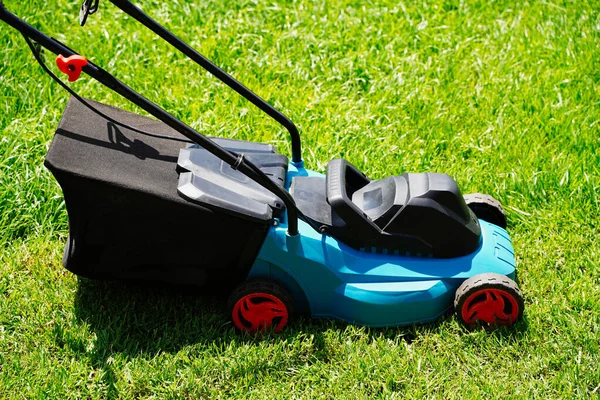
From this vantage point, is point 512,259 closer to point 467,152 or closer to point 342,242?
point 342,242

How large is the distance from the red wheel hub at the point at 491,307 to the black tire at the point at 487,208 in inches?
19.1

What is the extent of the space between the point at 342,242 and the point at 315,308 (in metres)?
0.25

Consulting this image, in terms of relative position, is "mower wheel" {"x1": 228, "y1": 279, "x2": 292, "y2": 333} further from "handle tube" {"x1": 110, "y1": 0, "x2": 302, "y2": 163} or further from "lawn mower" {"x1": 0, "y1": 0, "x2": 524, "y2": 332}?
"handle tube" {"x1": 110, "y1": 0, "x2": 302, "y2": 163}

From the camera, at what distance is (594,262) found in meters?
3.29

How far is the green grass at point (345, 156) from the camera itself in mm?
2822

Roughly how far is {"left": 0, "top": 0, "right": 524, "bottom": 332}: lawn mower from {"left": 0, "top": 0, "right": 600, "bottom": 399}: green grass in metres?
0.13

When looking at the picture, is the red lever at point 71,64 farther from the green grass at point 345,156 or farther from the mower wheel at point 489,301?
the mower wheel at point 489,301

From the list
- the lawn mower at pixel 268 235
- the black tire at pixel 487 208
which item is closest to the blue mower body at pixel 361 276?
the lawn mower at pixel 268 235

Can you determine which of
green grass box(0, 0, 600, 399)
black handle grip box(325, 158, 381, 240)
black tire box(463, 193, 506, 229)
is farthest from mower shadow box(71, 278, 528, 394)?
black tire box(463, 193, 506, 229)

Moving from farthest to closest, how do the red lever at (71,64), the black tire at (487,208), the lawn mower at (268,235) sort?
the black tire at (487,208) → the lawn mower at (268,235) → the red lever at (71,64)

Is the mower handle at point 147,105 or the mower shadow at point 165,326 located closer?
the mower handle at point 147,105

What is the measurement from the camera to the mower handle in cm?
247

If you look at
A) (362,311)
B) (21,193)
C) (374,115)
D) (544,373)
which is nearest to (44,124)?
(21,193)

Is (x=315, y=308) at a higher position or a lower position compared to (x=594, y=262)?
lower
